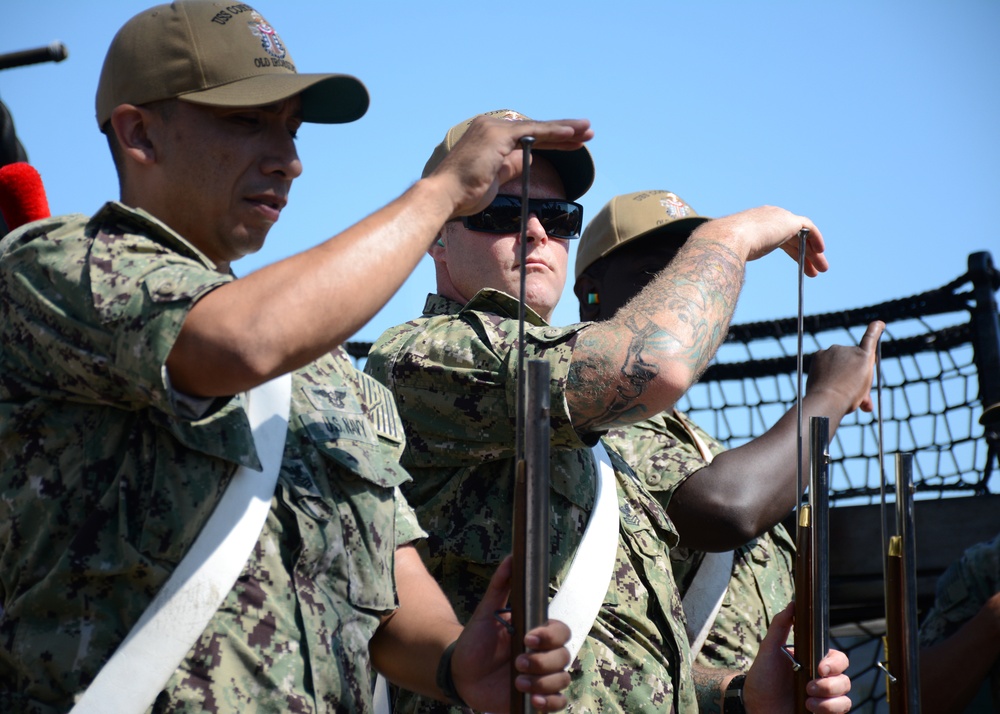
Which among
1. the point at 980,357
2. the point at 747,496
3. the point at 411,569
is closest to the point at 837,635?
the point at 980,357

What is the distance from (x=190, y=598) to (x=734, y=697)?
2.00 m

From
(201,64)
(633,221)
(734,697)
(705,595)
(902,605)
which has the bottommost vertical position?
(734,697)

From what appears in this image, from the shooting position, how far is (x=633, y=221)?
4.38 metres

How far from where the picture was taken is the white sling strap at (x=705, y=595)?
381 cm

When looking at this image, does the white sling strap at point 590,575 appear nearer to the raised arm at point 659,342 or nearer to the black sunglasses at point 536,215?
the raised arm at point 659,342

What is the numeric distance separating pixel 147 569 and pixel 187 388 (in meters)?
0.30

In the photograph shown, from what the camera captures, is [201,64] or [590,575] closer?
[201,64]

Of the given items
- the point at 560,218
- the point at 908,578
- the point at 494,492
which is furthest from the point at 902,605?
the point at 560,218

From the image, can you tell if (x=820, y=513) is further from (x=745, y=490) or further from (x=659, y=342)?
(x=745, y=490)

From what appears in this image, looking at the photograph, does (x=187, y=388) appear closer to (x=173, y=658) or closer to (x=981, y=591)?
(x=173, y=658)

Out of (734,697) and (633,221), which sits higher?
(633,221)

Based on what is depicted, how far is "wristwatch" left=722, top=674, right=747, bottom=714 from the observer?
139 inches

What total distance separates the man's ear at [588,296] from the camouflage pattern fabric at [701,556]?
19.8 inches

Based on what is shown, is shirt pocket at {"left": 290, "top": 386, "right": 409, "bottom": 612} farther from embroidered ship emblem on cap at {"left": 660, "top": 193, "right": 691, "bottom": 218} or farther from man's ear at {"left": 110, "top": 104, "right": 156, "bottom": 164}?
embroidered ship emblem on cap at {"left": 660, "top": 193, "right": 691, "bottom": 218}
